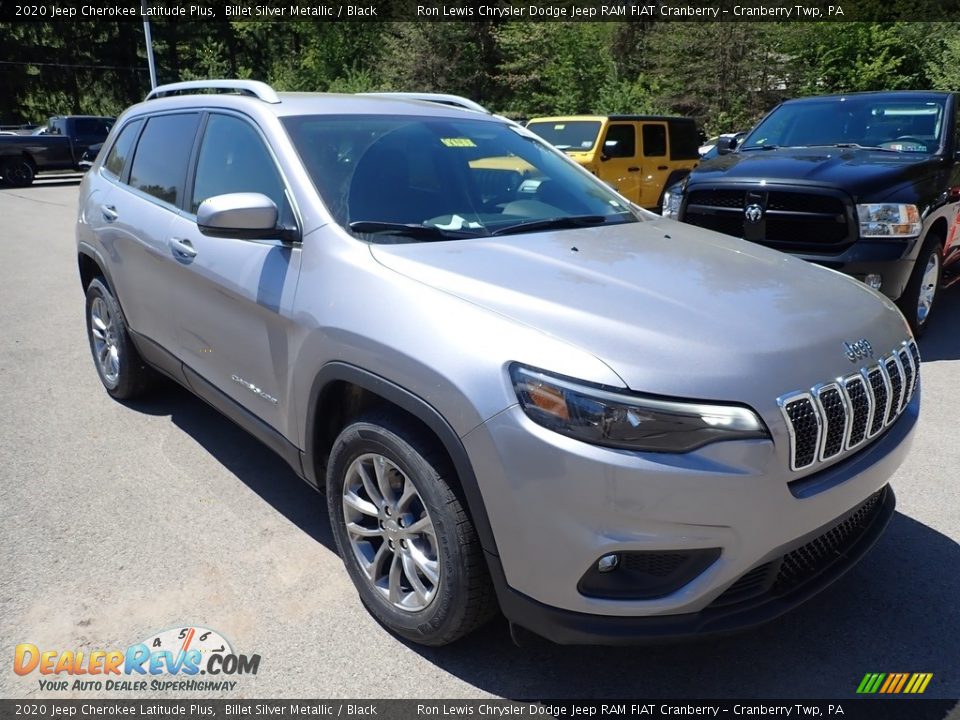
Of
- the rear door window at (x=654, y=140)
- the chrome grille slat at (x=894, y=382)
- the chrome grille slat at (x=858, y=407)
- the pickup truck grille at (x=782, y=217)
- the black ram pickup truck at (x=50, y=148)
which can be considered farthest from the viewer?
the black ram pickup truck at (x=50, y=148)

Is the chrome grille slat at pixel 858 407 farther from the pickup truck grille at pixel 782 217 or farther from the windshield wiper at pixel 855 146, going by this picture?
the windshield wiper at pixel 855 146

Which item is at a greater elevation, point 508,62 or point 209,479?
point 508,62

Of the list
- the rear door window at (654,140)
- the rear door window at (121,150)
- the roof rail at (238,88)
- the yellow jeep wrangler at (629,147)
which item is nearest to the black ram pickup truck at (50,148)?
the yellow jeep wrangler at (629,147)

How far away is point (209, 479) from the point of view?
3.75 meters

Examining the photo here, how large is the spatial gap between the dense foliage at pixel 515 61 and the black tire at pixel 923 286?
18.7 m

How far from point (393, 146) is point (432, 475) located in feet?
5.22

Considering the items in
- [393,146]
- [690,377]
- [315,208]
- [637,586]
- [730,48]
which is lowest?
[637,586]

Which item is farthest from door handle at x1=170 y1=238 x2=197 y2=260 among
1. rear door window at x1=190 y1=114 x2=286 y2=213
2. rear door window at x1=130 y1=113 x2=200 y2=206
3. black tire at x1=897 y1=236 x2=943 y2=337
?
black tire at x1=897 y1=236 x2=943 y2=337

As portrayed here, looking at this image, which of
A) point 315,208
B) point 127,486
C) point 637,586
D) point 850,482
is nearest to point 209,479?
point 127,486

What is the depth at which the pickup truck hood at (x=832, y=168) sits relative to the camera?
536 centimetres

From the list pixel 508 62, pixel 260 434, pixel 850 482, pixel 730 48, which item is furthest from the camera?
pixel 508 62

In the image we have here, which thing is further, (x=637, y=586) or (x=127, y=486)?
(x=127, y=486)

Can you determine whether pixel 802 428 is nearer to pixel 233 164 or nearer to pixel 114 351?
pixel 233 164

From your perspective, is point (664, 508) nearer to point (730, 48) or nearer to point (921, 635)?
point (921, 635)
